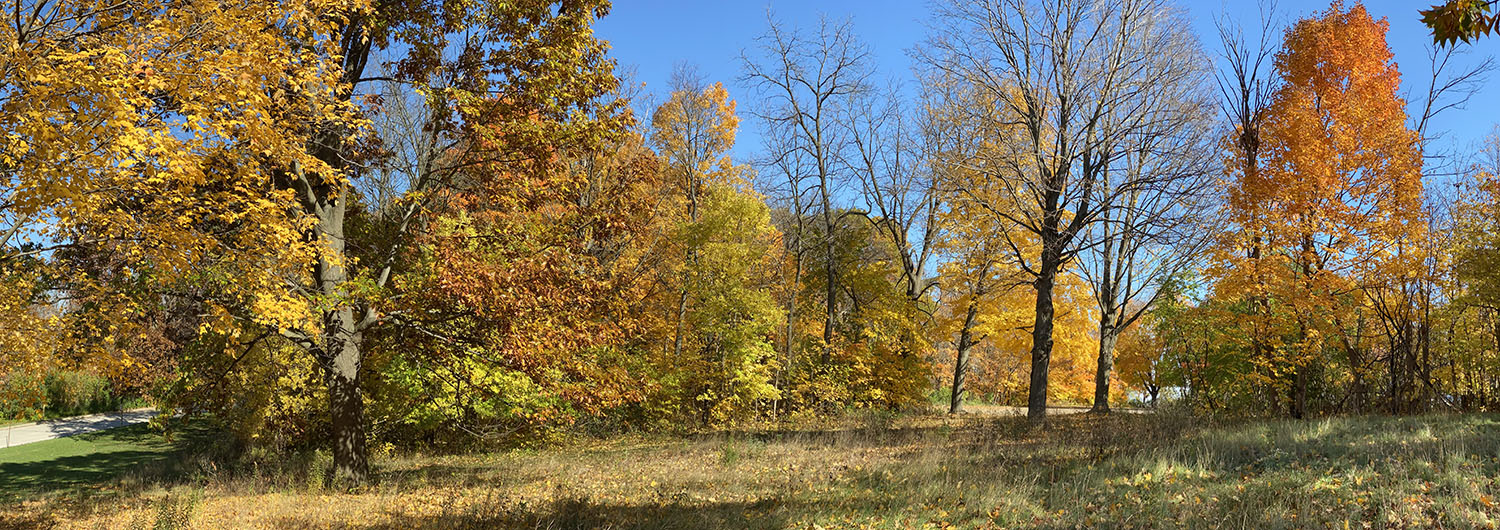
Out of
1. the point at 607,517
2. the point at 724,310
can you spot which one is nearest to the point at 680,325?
the point at 724,310

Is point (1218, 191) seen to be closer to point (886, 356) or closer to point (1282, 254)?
point (1282, 254)

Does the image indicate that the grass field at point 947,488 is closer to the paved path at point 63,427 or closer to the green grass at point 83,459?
the green grass at point 83,459

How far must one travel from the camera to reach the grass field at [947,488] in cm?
668

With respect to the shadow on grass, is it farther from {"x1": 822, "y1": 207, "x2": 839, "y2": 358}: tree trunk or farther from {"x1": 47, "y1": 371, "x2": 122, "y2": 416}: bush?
{"x1": 47, "y1": 371, "x2": 122, "y2": 416}: bush

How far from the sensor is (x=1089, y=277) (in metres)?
22.5

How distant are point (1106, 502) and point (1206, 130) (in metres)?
11.5

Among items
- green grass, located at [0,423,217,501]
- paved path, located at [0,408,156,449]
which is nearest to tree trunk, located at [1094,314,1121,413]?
green grass, located at [0,423,217,501]

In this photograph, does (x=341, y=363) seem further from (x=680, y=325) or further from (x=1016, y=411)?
(x=1016, y=411)

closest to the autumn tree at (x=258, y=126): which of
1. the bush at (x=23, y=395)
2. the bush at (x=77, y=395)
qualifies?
the bush at (x=23, y=395)

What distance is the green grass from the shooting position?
50.1 ft

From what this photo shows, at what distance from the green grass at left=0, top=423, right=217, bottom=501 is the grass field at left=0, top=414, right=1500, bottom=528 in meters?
2.73

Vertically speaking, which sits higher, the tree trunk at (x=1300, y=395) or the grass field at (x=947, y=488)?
the tree trunk at (x=1300, y=395)

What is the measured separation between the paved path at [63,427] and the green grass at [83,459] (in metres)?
1.13

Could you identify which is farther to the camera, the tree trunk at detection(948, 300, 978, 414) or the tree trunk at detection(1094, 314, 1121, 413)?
the tree trunk at detection(948, 300, 978, 414)
